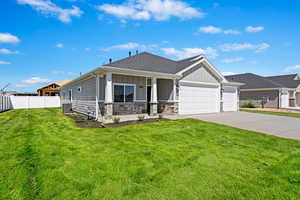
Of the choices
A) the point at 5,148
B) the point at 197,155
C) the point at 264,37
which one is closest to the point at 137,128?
the point at 197,155

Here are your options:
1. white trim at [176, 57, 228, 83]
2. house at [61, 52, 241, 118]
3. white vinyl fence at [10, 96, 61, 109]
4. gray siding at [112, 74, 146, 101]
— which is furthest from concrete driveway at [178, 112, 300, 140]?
white vinyl fence at [10, 96, 61, 109]

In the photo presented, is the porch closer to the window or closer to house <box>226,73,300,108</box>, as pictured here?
the window

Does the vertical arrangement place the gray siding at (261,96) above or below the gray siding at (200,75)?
below

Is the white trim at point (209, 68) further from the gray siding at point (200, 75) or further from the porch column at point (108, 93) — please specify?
the porch column at point (108, 93)

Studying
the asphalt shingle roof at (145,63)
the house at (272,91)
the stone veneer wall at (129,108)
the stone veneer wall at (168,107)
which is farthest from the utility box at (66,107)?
the house at (272,91)

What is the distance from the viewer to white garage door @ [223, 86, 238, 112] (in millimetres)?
15141

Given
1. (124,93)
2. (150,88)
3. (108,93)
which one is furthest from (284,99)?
(108,93)

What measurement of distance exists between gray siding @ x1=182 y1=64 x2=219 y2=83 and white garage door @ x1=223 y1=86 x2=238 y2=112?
2.09 meters

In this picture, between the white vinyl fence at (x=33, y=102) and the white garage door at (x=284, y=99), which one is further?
the white garage door at (x=284, y=99)

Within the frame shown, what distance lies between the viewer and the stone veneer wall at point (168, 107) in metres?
11.4

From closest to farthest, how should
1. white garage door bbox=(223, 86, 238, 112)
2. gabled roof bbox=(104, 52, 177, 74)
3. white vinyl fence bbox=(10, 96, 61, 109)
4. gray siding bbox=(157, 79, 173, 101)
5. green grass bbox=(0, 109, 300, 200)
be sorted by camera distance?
green grass bbox=(0, 109, 300, 200)
gabled roof bbox=(104, 52, 177, 74)
gray siding bbox=(157, 79, 173, 101)
white garage door bbox=(223, 86, 238, 112)
white vinyl fence bbox=(10, 96, 61, 109)

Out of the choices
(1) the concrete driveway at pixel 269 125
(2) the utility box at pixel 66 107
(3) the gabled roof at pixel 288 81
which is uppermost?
(3) the gabled roof at pixel 288 81

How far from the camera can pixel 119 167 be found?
3.34m

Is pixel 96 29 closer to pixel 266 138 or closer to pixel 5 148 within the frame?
pixel 5 148
